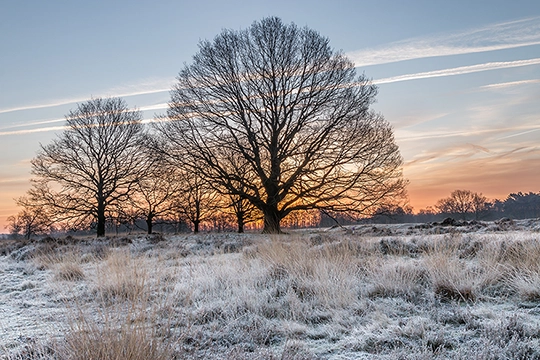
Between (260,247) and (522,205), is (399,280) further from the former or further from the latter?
(522,205)

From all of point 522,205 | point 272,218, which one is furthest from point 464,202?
point 272,218

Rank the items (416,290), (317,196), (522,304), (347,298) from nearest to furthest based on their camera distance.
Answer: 1. (522,304)
2. (347,298)
3. (416,290)
4. (317,196)

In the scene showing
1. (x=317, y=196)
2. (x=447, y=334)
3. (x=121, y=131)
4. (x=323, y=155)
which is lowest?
(x=447, y=334)

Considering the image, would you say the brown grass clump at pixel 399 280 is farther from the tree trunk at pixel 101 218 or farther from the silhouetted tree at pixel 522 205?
the silhouetted tree at pixel 522 205

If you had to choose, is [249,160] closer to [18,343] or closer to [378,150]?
[378,150]

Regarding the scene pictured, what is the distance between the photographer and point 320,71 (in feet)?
61.5

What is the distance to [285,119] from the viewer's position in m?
19.0

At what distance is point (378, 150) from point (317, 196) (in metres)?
3.84

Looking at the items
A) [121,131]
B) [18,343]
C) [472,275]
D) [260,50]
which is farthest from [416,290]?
[121,131]

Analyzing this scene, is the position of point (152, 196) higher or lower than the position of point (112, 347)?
higher

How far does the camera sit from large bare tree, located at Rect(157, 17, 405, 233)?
1819cm

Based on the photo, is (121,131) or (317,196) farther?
(121,131)

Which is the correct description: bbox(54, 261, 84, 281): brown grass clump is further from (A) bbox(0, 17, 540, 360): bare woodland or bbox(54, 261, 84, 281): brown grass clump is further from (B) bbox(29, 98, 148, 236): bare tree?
(B) bbox(29, 98, 148, 236): bare tree

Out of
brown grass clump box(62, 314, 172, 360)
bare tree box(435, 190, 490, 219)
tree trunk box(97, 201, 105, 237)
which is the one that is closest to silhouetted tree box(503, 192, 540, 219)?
bare tree box(435, 190, 490, 219)
